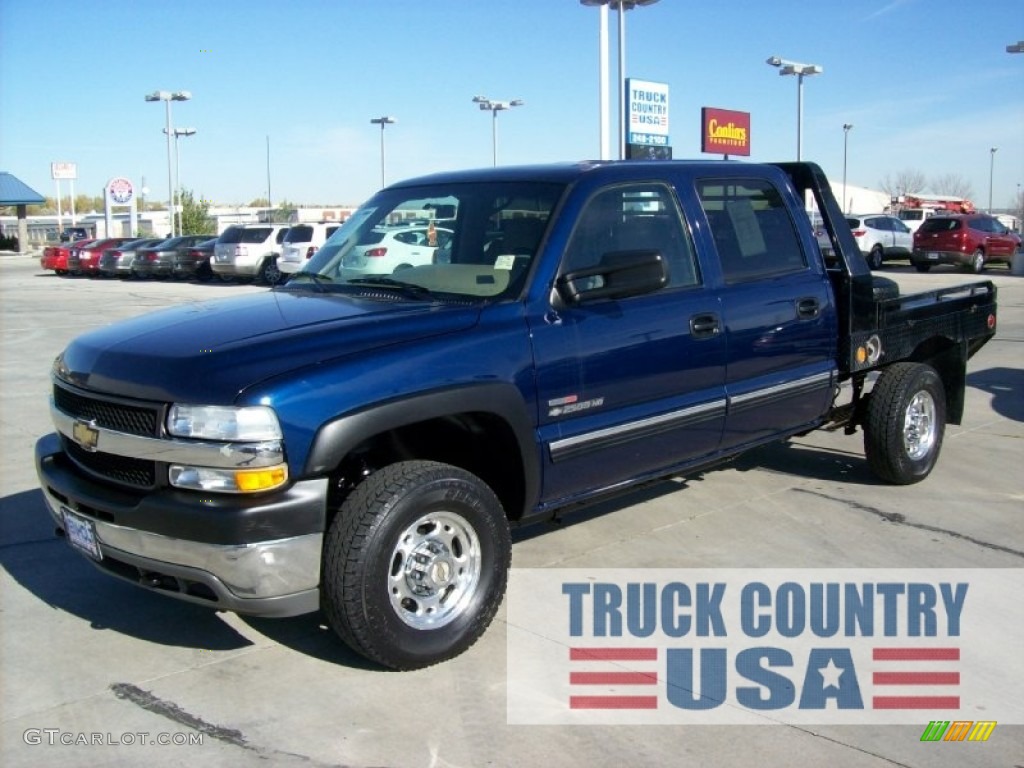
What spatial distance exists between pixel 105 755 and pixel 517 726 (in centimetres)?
137

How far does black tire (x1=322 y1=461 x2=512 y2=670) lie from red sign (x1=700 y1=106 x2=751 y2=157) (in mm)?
21364

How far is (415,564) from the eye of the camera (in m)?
3.96

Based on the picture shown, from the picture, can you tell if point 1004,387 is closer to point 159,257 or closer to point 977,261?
point 977,261

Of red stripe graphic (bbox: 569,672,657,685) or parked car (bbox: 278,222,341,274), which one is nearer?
red stripe graphic (bbox: 569,672,657,685)

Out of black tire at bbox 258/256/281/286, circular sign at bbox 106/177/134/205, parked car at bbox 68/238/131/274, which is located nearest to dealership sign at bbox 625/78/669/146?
black tire at bbox 258/256/281/286

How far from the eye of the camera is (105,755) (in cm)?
342

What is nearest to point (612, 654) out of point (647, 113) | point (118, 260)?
point (647, 113)

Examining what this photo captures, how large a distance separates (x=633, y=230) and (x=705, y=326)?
58 cm

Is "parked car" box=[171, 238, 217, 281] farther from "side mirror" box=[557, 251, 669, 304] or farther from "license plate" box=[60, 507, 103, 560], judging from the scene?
"side mirror" box=[557, 251, 669, 304]

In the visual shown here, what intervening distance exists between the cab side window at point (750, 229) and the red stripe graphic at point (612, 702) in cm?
226

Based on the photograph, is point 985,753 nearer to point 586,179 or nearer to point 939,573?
point 939,573

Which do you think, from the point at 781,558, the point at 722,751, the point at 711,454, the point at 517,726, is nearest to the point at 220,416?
the point at 517,726

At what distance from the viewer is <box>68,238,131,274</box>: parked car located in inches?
1442

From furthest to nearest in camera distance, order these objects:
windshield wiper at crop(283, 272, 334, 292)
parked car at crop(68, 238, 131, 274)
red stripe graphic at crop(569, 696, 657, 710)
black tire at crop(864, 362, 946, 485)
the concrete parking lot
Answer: parked car at crop(68, 238, 131, 274)
black tire at crop(864, 362, 946, 485)
windshield wiper at crop(283, 272, 334, 292)
red stripe graphic at crop(569, 696, 657, 710)
the concrete parking lot
